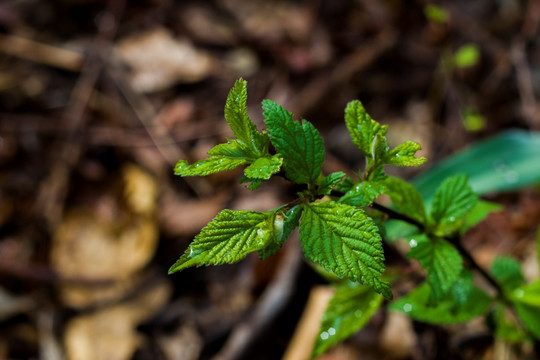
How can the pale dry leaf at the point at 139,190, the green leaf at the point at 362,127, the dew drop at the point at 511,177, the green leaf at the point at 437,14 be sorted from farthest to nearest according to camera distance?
the green leaf at the point at 437,14 → the pale dry leaf at the point at 139,190 → the dew drop at the point at 511,177 → the green leaf at the point at 362,127

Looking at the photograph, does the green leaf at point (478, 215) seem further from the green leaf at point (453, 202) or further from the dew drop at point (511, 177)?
the dew drop at point (511, 177)

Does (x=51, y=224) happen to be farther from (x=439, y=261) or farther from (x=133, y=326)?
(x=439, y=261)

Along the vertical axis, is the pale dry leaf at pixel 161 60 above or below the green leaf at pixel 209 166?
below

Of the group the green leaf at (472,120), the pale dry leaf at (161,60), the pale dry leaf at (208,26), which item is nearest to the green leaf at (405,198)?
the green leaf at (472,120)

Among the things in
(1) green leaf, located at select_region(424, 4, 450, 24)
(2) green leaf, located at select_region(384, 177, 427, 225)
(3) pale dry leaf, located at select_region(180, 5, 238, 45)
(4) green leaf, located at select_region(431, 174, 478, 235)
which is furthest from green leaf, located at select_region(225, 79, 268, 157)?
(3) pale dry leaf, located at select_region(180, 5, 238, 45)

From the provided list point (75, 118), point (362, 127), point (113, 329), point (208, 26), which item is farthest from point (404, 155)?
point (208, 26)

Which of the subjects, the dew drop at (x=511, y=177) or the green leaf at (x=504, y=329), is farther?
the dew drop at (x=511, y=177)

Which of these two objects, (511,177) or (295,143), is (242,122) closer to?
(295,143)
